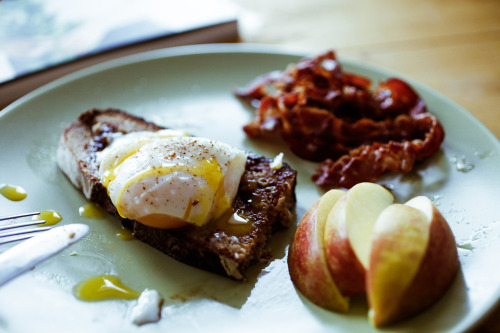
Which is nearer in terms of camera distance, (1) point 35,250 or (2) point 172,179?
(1) point 35,250

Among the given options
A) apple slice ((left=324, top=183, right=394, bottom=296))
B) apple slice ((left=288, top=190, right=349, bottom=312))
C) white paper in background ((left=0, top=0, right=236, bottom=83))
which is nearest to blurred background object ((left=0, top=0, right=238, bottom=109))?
white paper in background ((left=0, top=0, right=236, bottom=83))

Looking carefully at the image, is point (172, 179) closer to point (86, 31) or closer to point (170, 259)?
point (170, 259)

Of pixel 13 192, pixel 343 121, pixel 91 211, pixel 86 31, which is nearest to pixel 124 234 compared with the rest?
pixel 91 211

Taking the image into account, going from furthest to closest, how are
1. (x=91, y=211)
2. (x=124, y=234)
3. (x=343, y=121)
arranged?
(x=343, y=121)
(x=91, y=211)
(x=124, y=234)

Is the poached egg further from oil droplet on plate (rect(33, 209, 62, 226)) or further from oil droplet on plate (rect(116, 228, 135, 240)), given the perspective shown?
oil droplet on plate (rect(33, 209, 62, 226))

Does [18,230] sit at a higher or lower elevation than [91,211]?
higher

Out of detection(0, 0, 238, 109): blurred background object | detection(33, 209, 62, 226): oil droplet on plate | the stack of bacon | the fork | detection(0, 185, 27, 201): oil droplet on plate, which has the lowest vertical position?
the stack of bacon

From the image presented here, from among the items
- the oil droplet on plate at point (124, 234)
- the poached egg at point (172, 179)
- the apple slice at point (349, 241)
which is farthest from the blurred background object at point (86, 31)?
the apple slice at point (349, 241)
